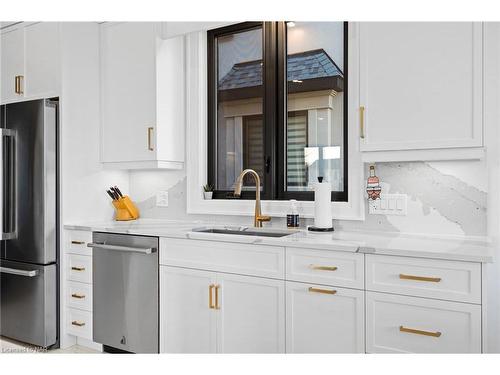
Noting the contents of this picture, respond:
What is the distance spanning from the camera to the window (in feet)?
8.54

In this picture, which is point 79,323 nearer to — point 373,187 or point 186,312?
point 186,312

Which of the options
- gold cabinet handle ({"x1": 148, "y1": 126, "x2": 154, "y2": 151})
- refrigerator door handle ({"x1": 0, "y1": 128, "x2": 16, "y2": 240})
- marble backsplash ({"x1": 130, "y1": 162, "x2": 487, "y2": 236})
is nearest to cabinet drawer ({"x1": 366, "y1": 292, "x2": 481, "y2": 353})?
marble backsplash ({"x1": 130, "y1": 162, "x2": 487, "y2": 236})


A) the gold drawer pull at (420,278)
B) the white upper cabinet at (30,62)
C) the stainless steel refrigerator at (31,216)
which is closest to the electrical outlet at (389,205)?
the gold drawer pull at (420,278)

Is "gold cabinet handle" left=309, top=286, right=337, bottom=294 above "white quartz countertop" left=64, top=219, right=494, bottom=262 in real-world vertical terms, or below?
below

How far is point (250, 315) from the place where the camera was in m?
2.12

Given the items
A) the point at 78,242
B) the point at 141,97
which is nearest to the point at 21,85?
the point at 141,97

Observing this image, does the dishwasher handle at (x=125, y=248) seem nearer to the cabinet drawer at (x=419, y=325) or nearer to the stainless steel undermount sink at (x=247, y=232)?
the stainless steel undermount sink at (x=247, y=232)

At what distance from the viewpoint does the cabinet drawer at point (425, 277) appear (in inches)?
63.3

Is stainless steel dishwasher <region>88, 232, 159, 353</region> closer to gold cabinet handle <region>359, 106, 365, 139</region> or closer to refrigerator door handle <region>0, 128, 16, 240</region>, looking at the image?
refrigerator door handle <region>0, 128, 16, 240</region>

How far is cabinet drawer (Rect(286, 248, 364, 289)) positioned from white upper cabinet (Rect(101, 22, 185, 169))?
1.27m

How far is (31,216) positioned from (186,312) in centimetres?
127

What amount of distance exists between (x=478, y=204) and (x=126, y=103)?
2.26 m

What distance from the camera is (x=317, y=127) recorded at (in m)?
2.65
